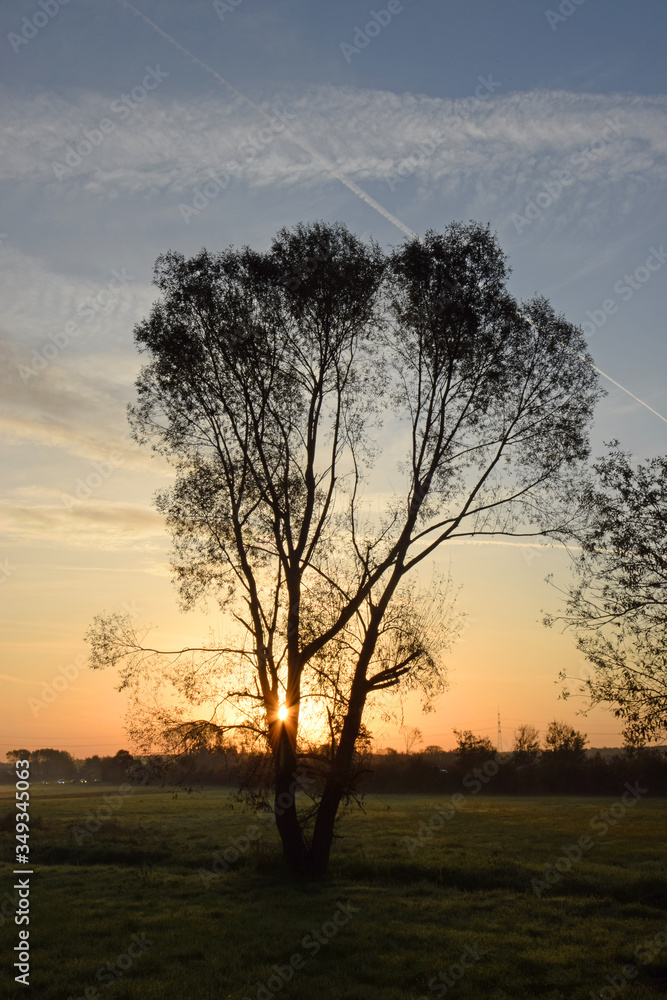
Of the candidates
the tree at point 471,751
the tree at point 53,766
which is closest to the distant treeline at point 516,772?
the tree at point 471,751

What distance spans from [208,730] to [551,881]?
39.8ft

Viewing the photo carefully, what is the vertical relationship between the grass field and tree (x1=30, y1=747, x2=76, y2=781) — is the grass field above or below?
above

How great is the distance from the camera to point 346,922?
18031 mm

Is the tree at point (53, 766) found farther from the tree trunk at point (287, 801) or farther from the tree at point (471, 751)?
the tree trunk at point (287, 801)

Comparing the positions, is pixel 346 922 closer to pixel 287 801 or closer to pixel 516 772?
pixel 287 801

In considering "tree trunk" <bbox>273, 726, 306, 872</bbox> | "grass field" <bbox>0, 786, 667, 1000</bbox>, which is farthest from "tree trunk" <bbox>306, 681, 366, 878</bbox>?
"grass field" <bbox>0, 786, 667, 1000</bbox>

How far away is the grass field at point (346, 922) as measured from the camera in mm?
13641

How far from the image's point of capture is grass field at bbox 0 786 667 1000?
13.6 m

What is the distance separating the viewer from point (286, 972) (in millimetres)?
14406

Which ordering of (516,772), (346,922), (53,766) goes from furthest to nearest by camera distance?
(53,766) → (516,772) → (346,922)

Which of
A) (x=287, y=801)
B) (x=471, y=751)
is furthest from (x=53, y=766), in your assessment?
(x=287, y=801)

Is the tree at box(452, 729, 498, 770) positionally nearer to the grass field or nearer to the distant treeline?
the distant treeline

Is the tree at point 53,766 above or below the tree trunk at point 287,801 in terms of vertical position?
below

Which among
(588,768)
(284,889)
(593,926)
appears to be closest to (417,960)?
(593,926)
